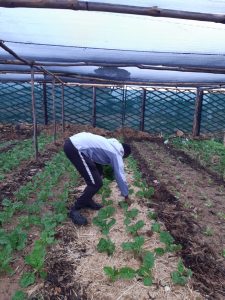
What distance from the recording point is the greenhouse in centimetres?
301

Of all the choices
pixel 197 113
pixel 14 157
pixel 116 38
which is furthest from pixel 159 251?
pixel 197 113

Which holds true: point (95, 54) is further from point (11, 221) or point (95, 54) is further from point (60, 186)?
point (11, 221)

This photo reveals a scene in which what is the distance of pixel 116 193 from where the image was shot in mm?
5738

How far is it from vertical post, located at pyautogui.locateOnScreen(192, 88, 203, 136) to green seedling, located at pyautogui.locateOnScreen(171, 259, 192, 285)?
474 inches

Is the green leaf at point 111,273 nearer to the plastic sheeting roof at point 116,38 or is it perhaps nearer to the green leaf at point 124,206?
the green leaf at point 124,206

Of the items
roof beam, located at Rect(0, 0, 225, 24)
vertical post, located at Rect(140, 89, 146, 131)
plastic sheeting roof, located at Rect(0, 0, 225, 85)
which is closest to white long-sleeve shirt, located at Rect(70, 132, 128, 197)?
plastic sheeting roof, located at Rect(0, 0, 225, 85)

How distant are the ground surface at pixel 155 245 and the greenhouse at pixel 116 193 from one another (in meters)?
0.01

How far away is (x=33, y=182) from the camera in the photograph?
20.4 feet

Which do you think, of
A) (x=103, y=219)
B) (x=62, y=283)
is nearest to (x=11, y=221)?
(x=103, y=219)

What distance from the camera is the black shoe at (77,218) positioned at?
434 cm

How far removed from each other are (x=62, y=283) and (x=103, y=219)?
1428 millimetres

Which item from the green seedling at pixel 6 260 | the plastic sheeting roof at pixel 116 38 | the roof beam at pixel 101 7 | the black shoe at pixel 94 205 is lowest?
the black shoe at pixel 94 205

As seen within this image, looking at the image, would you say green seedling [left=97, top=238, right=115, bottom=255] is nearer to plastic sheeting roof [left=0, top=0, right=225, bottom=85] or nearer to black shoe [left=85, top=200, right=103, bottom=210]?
black shoe [left=85, top=200, right=103, bottom=210]

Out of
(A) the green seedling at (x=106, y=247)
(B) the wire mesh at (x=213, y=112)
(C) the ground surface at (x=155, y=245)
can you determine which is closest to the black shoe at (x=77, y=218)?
(C) the ground surface at (x=155, y=245)
